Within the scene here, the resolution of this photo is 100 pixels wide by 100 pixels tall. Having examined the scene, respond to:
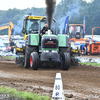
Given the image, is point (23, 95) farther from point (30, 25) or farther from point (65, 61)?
point (30, 25)

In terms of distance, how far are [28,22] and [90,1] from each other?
50.8 meters

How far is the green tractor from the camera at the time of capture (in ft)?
39.0

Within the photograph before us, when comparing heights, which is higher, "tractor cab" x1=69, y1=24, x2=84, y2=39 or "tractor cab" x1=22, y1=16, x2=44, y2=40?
"tractor cab" x1=69, y1=24, x2=84, y2=39

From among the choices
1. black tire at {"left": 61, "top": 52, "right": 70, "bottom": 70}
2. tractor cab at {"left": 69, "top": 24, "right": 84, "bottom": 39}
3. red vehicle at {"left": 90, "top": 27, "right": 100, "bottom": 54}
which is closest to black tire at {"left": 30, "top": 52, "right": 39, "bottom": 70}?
black tire at {"left": 61, "top": 52, "right": 70, "bottom": 70}

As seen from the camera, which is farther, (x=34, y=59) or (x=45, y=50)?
(x=45, y=50)

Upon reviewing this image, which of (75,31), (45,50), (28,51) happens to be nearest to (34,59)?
(45,50)

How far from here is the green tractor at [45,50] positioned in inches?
468

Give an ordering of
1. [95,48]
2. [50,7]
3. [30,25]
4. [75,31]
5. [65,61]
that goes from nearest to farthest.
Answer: [50,7] → [65,61] → [30,25] → [95,48] → [75,31]

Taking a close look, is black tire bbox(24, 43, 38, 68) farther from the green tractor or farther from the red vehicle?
the red vehicle

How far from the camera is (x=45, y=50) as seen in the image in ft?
39.4

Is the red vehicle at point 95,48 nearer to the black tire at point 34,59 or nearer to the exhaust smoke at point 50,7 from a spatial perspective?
the black tire at point 34,59

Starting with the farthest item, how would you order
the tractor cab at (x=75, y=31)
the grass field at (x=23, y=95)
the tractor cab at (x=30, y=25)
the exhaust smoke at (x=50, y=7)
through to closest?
the tractor cab at (x=75, y=31) → the tractor cab at (x=30, y=25) → the exhaust smoke at (x=50, y=7) → the grass field at (x=23, y=95)

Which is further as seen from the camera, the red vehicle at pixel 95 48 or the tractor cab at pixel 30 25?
the red vehicle at pixel 95 48

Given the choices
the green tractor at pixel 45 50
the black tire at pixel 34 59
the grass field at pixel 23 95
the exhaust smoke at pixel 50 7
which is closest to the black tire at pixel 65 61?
the green tractor at pixel 45 50
